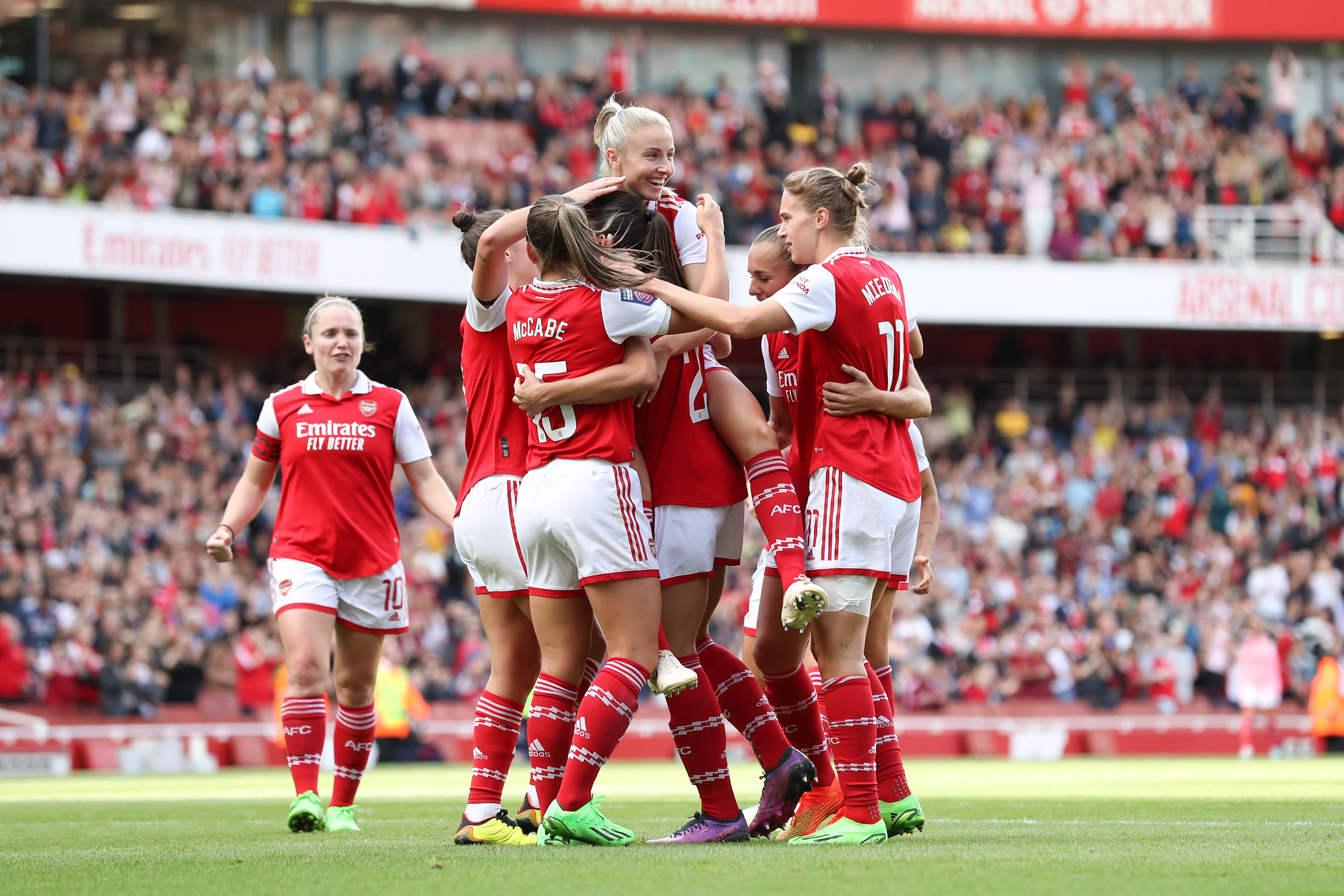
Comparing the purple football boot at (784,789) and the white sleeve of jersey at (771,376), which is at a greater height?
the white sleeve of jersey at (771,376)

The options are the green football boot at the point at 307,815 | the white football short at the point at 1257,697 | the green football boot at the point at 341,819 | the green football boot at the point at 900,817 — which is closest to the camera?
the green football boot at the point at 900,817

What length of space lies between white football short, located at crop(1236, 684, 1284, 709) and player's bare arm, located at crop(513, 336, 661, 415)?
53.4ft

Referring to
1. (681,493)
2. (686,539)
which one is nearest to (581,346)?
(681,493)

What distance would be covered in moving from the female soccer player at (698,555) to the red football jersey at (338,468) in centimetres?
201

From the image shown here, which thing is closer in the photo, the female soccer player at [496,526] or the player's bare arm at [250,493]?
the female soccer player at [496,526]

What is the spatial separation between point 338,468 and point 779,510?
8.66 feet

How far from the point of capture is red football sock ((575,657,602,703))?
703cm

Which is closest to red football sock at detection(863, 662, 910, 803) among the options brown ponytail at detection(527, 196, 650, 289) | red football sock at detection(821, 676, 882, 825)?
red football sock at detection(821, 676, 882, 825)

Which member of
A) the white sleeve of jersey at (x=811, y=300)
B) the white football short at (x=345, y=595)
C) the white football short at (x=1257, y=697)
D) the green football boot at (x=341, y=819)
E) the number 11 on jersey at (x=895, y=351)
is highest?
the white sleeve of jersey at (x=811, y=300)

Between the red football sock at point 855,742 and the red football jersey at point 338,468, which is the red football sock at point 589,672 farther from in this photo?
the red football jersey at point 338,468

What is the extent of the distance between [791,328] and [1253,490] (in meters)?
21.1

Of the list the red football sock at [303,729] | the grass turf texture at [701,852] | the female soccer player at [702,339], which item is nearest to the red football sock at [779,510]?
the female soccer player at [702,339]

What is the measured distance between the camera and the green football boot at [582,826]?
5.95m

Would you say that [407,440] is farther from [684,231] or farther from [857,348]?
[857,348]
